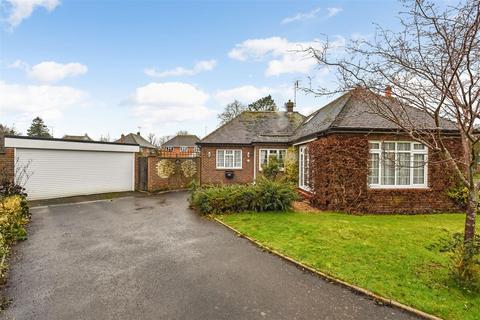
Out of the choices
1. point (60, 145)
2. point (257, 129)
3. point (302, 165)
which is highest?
point (257, 129)

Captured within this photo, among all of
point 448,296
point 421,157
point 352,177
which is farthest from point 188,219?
point 421,157

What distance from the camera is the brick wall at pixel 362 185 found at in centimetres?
933

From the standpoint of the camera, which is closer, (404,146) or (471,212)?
(471,212)

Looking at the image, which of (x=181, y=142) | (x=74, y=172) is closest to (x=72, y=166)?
(x=74, y=172)

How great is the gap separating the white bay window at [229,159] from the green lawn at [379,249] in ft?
30.4

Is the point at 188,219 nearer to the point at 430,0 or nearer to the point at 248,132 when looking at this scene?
the point at 430,0

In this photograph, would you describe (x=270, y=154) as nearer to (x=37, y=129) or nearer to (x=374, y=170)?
(x=374, y=170)

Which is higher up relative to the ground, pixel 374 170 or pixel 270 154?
pixel 270 154

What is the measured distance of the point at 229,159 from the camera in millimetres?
18078

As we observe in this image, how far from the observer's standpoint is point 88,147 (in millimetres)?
14812

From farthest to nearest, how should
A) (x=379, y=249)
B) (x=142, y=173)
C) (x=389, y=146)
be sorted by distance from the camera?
(x=142, y=173), (x=389, y=146), (x=379, y=249)

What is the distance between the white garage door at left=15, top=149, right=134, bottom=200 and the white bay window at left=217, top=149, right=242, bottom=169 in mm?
6010

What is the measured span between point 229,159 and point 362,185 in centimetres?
1026

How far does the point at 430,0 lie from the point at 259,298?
5270mm
